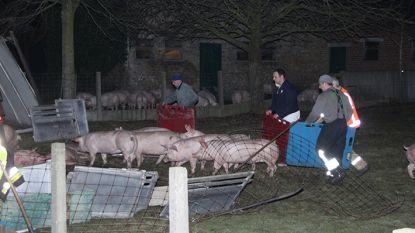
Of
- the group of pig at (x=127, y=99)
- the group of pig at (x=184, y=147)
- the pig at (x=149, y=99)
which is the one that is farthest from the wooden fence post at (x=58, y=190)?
the pig at (x=149, y=99)

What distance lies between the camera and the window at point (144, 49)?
26.5 metres

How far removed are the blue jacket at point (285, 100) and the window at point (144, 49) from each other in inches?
606

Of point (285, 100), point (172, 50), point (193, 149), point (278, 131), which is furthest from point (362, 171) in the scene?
point (172, 50)

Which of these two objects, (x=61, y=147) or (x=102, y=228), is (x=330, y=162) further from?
(x=61, y=147)

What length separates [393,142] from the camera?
15328mm

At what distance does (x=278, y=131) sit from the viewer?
11359mm

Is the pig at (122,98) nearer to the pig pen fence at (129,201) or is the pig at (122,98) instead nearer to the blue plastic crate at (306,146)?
the blue plastic crate at (306,146)

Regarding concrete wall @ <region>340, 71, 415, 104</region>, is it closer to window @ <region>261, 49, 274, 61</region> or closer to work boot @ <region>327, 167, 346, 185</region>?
window @ <region>261, 49, 274, 61</region>

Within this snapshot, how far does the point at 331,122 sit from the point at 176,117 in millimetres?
3719

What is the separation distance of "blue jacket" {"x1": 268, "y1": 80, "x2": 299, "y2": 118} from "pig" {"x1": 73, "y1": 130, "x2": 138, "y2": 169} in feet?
8.82

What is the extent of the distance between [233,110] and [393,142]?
7.66 metres

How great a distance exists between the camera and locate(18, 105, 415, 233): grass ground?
26.1ft

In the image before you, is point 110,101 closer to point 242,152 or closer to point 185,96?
point 185,96

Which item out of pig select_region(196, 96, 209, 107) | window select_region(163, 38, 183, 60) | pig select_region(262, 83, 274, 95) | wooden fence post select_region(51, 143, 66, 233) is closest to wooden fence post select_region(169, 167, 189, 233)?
wooden fence post select_region(51, 143, 66, 233)
